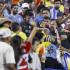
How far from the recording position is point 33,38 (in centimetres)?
769

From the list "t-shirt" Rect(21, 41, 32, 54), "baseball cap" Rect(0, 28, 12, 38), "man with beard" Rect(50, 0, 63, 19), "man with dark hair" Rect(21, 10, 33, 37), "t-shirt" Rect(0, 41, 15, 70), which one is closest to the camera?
"t-shirt" Rect(0, 41, 15, 70)

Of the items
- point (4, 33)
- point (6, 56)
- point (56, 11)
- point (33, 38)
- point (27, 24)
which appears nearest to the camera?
point (6, 56)

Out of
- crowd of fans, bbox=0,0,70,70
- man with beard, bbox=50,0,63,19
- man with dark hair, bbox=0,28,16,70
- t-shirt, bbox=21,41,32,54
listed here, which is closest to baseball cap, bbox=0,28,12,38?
crowd of fans, bbox=0,0,70,70

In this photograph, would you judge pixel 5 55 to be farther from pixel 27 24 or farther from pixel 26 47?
pixel 27 24

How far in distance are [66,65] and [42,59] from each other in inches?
46.1

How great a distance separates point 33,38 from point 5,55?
1.89 metres

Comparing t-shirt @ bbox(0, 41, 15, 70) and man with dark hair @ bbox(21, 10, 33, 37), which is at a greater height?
man with dark hair @ bbox(21, 10, 33, 37)

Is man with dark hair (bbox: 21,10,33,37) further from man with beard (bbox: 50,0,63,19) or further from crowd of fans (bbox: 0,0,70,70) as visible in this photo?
man with beard (bbox: 50,0,63,19)

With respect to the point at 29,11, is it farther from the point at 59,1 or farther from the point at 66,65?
the point at 66,65

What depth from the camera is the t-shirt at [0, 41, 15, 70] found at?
5.82 m

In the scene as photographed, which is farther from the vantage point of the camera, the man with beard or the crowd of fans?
the man with beard

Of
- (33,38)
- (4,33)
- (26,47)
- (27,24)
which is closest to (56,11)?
(27,24)

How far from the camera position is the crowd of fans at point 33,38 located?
6.14 m

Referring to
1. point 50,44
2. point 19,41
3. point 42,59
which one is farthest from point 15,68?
point 50,44
